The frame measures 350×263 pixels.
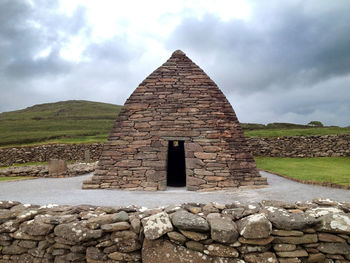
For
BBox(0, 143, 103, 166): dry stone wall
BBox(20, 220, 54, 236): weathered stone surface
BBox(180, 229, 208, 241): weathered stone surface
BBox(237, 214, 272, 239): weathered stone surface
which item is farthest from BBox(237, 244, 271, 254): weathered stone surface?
BBox(0, 143, 103, 166): dry stone wall

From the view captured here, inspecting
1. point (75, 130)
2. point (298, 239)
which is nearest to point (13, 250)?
point (298, 239)

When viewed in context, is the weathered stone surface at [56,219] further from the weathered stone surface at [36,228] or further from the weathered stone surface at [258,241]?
the weathered stone surface at [258,241]

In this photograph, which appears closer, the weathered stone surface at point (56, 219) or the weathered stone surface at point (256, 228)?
the weathered stone surface at point (256, 228)

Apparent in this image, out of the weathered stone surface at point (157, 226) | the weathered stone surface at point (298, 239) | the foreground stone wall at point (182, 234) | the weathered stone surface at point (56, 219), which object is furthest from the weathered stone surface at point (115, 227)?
the weathered stone surface at point (298, 239)

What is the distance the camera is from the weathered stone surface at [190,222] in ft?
14.9

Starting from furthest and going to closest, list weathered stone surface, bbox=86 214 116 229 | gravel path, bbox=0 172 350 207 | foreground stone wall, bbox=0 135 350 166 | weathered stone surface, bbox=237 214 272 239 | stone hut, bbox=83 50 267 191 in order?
foreground stone wall, bbox=0 135 350 166 < stone hut, bbox=83 50 267 191 < gravel path, bbox=0 172 350 207 < weathered stone surface, bbox=86 214 116 229 < weathered stone surface, bbox=237 214 272 239

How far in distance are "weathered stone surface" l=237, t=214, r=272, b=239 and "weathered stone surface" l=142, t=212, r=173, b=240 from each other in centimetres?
136

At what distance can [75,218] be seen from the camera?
5.21 meters

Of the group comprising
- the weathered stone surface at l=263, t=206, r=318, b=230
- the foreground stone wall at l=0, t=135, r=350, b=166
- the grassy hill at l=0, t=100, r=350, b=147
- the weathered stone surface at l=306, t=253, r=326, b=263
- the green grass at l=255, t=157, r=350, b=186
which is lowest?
the weathered stone surface at l=306, t=253, r=326, b=263

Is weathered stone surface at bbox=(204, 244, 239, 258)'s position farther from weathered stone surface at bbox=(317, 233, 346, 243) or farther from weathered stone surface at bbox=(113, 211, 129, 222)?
weathered stone surface at bbox=(113, 211, 129, 222)

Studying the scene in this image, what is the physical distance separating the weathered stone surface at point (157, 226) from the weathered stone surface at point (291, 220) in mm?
1933

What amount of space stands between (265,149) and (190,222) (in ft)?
57.6

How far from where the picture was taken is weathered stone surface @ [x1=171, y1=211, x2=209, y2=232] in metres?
4.53

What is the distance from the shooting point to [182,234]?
4.69m
